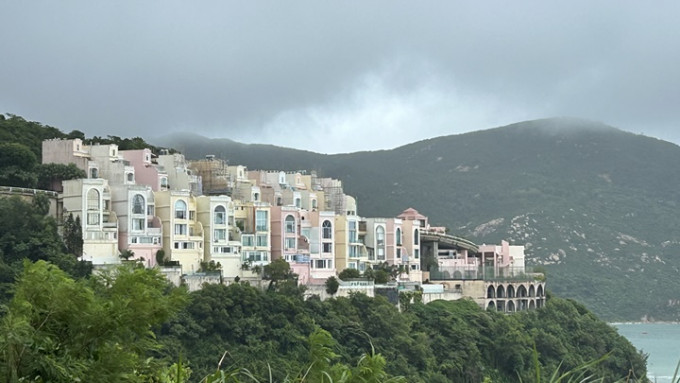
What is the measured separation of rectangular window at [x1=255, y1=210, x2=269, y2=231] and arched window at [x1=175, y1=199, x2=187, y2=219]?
3594 mm

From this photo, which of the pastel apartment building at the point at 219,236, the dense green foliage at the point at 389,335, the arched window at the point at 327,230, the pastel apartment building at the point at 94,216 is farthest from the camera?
the arched window at the point at 327,230

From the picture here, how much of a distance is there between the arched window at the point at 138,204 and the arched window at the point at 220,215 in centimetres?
308

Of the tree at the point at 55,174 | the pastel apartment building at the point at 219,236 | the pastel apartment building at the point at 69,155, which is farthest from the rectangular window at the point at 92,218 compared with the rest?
the pastel apartment building at the point at 219,236

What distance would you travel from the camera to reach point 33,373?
13797 millimetres

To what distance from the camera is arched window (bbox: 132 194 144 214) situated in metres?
41.0

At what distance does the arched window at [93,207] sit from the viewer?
3994cm

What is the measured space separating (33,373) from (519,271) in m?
46.8

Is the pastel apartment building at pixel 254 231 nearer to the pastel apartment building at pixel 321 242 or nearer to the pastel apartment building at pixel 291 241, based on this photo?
the pastel apartment building at pixel 291 241

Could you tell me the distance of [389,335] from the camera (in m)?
44.4

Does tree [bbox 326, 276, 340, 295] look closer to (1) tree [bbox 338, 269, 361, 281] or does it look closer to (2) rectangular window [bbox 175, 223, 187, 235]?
(1) tree [bbox 338, 269, 361, 281]

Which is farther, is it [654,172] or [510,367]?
[654,172]

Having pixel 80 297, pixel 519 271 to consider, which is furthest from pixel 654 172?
pixel 80 297

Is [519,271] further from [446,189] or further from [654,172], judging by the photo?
[654,172]

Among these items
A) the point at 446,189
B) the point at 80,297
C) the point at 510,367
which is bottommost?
the point at 510,367
